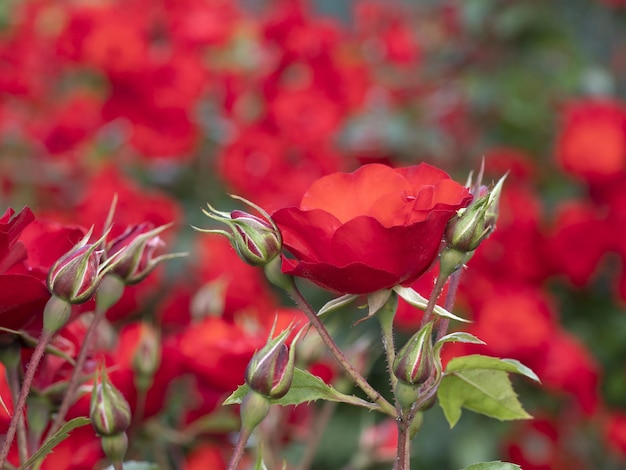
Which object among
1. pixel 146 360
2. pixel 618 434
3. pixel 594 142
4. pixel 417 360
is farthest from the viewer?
pixel 594 142

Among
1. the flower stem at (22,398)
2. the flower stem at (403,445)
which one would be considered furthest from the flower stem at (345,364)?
the flower stem at (22,398)

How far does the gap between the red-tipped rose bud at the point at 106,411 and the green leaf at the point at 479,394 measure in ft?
0.52

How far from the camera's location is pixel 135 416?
673mm

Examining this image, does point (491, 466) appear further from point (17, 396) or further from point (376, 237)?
point (17, 396)

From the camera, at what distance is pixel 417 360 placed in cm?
44

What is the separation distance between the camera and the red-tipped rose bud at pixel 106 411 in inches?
19.4

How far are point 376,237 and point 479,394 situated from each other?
0.12 metres

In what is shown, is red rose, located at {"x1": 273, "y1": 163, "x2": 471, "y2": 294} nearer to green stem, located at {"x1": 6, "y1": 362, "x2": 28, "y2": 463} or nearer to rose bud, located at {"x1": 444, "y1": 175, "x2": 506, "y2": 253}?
rose bud, located at {"x1": 444, "y1": 175, "x2": 506, "y2": 253}

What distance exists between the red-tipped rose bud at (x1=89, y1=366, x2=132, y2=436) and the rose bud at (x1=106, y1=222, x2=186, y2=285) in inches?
2.6

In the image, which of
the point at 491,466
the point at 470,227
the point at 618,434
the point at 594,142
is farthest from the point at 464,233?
the point at 594,142

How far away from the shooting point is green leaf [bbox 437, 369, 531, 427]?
1.71 ft

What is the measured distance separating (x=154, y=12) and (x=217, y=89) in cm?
21

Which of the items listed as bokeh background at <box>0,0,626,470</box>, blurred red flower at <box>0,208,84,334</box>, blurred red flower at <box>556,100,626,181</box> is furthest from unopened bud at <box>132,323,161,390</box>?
blurred red flower at <box>556,100,626,181</box>

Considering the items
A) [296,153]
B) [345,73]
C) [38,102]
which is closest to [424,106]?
[345,73]
